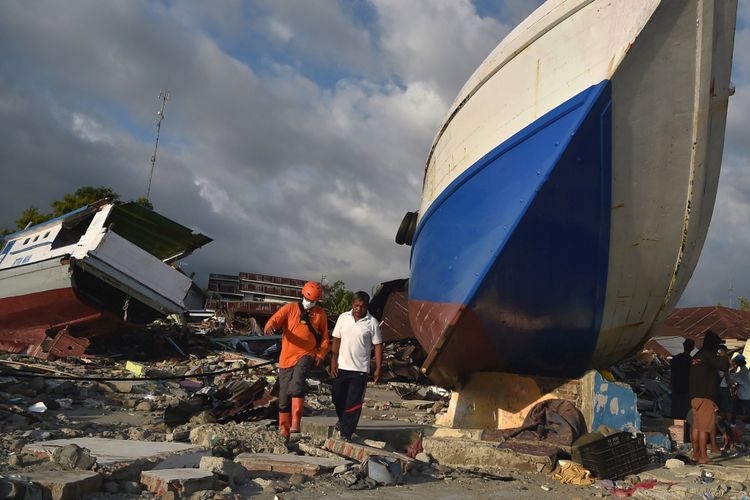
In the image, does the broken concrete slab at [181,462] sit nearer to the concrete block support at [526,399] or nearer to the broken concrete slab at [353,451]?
the broken concrete slab at [353,451]

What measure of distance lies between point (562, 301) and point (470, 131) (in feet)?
5.94

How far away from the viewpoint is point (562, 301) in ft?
18.2

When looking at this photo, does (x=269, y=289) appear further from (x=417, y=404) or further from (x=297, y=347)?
(x=297, y=347)

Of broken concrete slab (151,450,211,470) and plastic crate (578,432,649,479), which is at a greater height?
plastic crate (578,432,649,479)

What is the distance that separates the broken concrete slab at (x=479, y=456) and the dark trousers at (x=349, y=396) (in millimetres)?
800

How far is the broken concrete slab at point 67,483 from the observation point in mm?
3082

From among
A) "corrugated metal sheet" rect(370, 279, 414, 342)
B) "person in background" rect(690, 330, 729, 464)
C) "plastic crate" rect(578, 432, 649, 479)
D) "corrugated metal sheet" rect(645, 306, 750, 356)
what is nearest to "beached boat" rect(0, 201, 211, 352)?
"corrugated metal sheet" rect(370, 279, 414, 342)

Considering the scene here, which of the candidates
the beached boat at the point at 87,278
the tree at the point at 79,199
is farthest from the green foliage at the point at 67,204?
the beached boat at the point at 87,278

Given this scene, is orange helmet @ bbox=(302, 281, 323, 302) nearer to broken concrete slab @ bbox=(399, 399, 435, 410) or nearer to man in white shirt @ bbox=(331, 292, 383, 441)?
man in white shirt @ bbox=(331, 292, 383, 441)

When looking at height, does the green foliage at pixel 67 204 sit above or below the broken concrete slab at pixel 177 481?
above

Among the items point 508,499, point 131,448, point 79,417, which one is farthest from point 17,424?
point 508,499

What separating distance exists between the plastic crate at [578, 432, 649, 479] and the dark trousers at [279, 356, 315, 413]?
2.31 metres

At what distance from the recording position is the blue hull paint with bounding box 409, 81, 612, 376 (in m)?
5.00

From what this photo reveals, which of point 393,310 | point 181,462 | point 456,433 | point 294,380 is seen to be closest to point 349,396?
point 294,380
